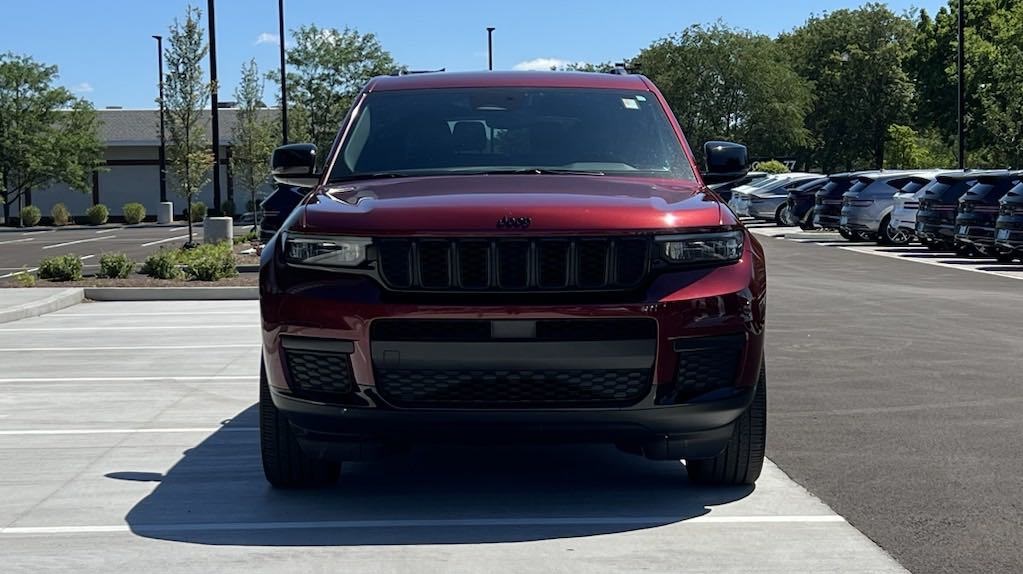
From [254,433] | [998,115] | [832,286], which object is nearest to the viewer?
[254,433]

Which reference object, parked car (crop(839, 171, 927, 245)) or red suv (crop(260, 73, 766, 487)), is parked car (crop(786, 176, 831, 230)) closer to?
parked car (crop(839, 171, 927, 245))

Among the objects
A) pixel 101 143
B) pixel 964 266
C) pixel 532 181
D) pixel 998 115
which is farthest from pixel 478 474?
pixel 101 143

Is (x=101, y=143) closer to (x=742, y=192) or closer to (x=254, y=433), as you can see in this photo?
(x=742, y=192)

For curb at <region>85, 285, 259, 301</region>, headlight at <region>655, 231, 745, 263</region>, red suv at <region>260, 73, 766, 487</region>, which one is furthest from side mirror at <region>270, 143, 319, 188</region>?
curb at <region>85, 285, 259, 301</region>

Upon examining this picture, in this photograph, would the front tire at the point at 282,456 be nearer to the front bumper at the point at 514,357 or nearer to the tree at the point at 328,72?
the front bumper at the point at 514,357

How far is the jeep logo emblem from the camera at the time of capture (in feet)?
18.6

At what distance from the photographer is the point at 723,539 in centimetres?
562

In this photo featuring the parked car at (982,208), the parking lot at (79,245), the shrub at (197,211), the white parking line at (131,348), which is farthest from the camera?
the shrub at (197,211)

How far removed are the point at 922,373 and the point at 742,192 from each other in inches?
1594

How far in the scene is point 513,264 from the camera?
18.5ft

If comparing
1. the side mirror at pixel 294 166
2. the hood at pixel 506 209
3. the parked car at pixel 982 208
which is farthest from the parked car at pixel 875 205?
the hood at pixel 506 209

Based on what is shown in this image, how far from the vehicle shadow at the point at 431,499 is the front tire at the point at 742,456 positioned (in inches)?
2.7

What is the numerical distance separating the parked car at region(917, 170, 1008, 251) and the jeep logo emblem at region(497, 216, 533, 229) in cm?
2344

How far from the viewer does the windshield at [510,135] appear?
6957 millimetres
